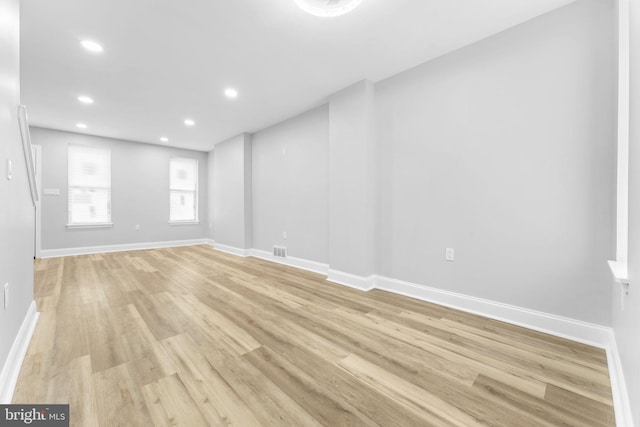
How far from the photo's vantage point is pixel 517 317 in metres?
2.11

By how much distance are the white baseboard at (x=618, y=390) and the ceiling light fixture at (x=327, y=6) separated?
2.62 m

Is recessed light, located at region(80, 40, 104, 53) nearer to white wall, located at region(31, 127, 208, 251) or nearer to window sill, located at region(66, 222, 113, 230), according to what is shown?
white wall, located at region(31, 127, 208, 251)

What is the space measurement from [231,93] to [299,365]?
3362 millimetres

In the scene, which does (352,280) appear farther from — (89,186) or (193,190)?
(89,186)

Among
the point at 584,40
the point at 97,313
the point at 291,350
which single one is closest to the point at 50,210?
the point at 97,313

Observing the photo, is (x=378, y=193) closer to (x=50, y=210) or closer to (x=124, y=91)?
(x=124, y=91)

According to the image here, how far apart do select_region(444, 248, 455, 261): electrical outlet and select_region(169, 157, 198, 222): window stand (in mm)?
6311

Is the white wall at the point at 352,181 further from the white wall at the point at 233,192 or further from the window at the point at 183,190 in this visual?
the window at the point at 183,190

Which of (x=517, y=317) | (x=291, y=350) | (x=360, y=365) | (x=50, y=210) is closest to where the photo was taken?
(x=360, y=365)

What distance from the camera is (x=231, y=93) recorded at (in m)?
3.47

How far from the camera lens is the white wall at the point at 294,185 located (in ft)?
12.6

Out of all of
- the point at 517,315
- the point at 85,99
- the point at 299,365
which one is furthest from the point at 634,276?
the point at 85,99

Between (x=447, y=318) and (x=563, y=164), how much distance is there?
59.3 inches

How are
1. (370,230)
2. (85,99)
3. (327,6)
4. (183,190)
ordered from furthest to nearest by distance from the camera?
(183,190)
(85,99)
(370,230)
(327,6)
